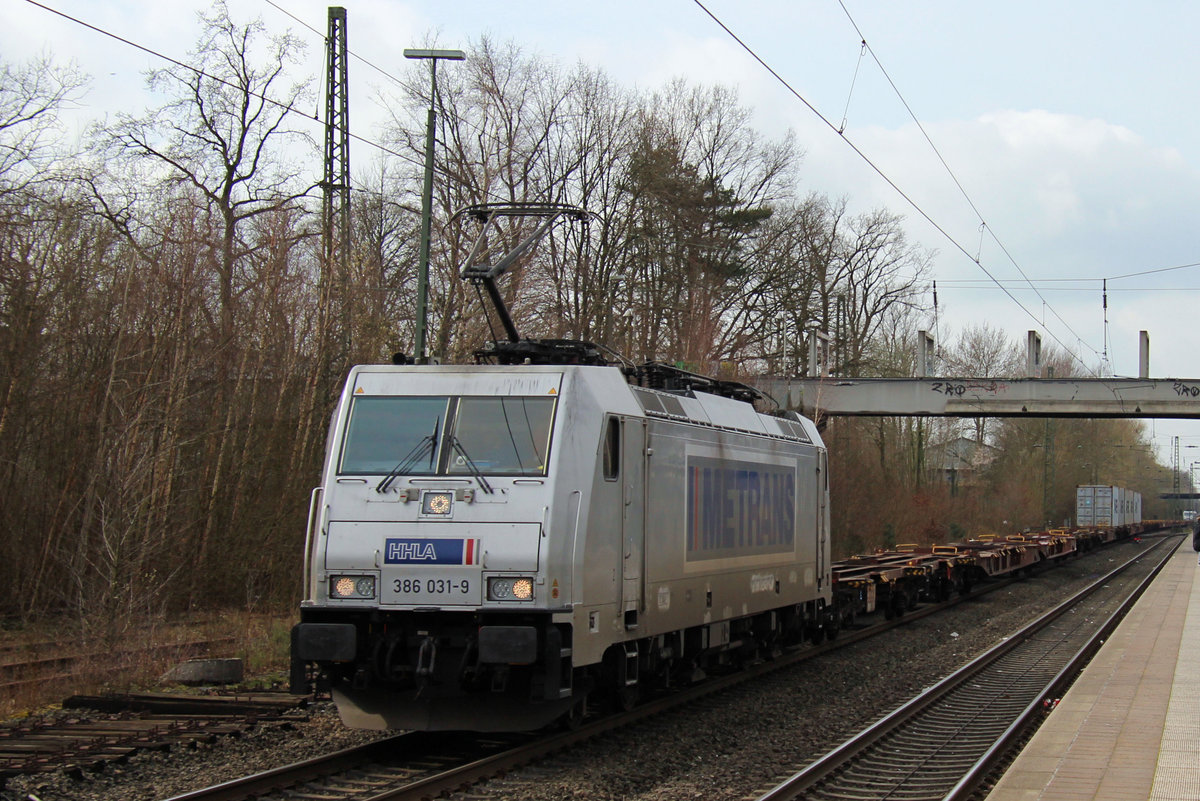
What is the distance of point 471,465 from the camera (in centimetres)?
940

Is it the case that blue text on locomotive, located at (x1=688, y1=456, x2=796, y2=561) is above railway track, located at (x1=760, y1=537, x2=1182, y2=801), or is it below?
above

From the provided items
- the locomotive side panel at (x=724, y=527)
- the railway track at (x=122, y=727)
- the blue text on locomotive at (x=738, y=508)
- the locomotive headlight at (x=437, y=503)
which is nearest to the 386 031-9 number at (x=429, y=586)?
the locomotive headlight at (x=437, y=503)

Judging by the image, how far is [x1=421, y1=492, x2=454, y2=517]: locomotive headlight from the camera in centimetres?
920

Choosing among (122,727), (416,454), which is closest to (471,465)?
(416,454)

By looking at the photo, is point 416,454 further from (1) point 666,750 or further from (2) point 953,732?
(2) point 953,732

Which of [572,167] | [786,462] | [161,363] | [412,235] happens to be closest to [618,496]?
[786,462]

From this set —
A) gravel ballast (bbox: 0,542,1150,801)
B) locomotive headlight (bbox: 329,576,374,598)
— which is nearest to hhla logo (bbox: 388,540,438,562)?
locomotive headlight (bbox: 329,576,374,598)

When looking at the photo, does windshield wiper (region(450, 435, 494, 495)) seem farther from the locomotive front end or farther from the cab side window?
the cab side window

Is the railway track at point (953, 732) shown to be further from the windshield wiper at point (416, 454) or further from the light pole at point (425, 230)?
the light pole at point (425, 230)

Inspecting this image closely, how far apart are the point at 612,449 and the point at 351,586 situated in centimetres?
229

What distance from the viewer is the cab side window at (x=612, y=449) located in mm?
9711

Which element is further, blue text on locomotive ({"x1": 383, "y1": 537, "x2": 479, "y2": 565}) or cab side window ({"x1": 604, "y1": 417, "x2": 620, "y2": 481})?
cab side window ({"x1": 604, "y1": 417, "x2": 620, "y2": 481})

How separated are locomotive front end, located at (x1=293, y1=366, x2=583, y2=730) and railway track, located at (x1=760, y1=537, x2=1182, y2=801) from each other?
6.71 ft

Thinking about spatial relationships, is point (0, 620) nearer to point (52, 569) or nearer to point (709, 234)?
point (52, 569)
